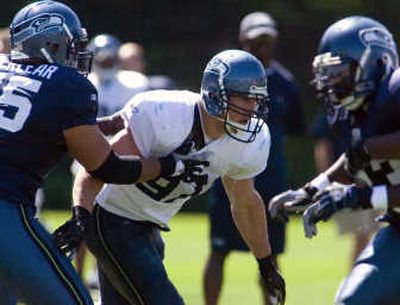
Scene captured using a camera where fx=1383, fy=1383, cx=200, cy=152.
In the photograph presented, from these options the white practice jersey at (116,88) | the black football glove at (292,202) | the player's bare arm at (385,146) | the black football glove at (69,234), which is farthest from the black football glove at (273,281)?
the white practice jersey at (116,88)

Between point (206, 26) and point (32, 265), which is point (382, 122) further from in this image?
point (206, 26)

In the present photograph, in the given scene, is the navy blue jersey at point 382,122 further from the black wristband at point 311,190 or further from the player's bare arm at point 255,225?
the player's bare arm at point 255,225

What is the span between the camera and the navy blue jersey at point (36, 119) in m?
4.96

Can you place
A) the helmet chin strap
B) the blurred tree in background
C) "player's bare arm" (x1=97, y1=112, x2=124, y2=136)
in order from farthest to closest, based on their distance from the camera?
1. the blurred tree in background
2. the helmet chin strap
3. "player's bare arm" (x1=97, y1=112, x2=124, y2=136)

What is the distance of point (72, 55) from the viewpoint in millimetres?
5254

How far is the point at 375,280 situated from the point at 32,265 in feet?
4.05

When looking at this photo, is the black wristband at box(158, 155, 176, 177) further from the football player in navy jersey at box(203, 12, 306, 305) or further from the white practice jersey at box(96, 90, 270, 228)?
the football player in navy jersey at box(203, 12, 306, 305)

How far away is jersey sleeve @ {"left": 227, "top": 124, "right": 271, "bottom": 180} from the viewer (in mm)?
5492

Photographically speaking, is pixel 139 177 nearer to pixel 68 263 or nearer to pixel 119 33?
pixel 68 263

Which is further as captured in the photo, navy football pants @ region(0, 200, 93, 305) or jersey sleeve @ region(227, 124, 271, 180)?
jersey sleeve @ region(227, 124, 271, 180)

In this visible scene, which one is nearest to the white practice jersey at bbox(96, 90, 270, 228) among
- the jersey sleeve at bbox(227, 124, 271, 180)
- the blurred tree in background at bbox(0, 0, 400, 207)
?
the jersey sleeve at bbox(227, 124, 271, 180)

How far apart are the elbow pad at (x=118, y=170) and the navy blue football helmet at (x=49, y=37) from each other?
43 cm

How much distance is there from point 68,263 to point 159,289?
0.42 meters

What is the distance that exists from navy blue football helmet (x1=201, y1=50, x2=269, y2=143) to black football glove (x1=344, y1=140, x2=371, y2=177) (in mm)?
368
